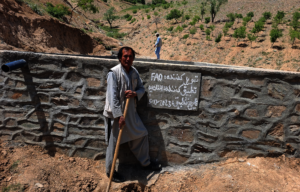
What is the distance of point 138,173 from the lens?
289 cm

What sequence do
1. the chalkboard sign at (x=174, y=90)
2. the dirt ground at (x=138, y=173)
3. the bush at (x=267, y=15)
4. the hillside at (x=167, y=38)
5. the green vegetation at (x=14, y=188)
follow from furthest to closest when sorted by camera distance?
1. the bush at (x=267, y=15)
2. the hillside at (x=167, y=38)
3. the chalkboard sign at (x=174, y=90)
4. the dirt ground at (x=138, y=173)
5. the green vegetation at (x=14, y=188)

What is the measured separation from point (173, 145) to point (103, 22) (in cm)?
3000

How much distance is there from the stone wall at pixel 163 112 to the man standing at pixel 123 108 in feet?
0.70

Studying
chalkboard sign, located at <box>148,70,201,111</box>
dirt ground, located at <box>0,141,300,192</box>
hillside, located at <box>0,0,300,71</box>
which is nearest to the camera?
dirt ground, located at <box>0,141,300,192</box>

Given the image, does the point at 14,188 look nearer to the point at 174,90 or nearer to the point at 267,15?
the point at 174,90

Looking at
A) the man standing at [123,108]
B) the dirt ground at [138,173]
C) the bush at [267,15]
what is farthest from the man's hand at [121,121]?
the bush at [267,15]

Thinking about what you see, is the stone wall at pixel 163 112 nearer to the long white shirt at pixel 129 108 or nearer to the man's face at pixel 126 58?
the long white shirt at pixel 129 108

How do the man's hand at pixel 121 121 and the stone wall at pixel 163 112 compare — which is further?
the stone wall at pixel 163 112

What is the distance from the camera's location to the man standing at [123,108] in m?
2.42

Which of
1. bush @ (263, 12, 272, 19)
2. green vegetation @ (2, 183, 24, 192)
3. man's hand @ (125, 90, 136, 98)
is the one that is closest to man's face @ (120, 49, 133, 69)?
man's hand @ (125, 90, 136, 98)

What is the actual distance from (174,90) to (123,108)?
0.73 meters

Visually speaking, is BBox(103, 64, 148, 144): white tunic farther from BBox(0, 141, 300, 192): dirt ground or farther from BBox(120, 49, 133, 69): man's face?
BBox(0, 141, 300, 192): dirt ground

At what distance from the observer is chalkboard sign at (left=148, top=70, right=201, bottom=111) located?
2.78 m

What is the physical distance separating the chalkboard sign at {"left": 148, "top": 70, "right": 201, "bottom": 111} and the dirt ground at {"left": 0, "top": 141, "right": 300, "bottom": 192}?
2.98 feet
